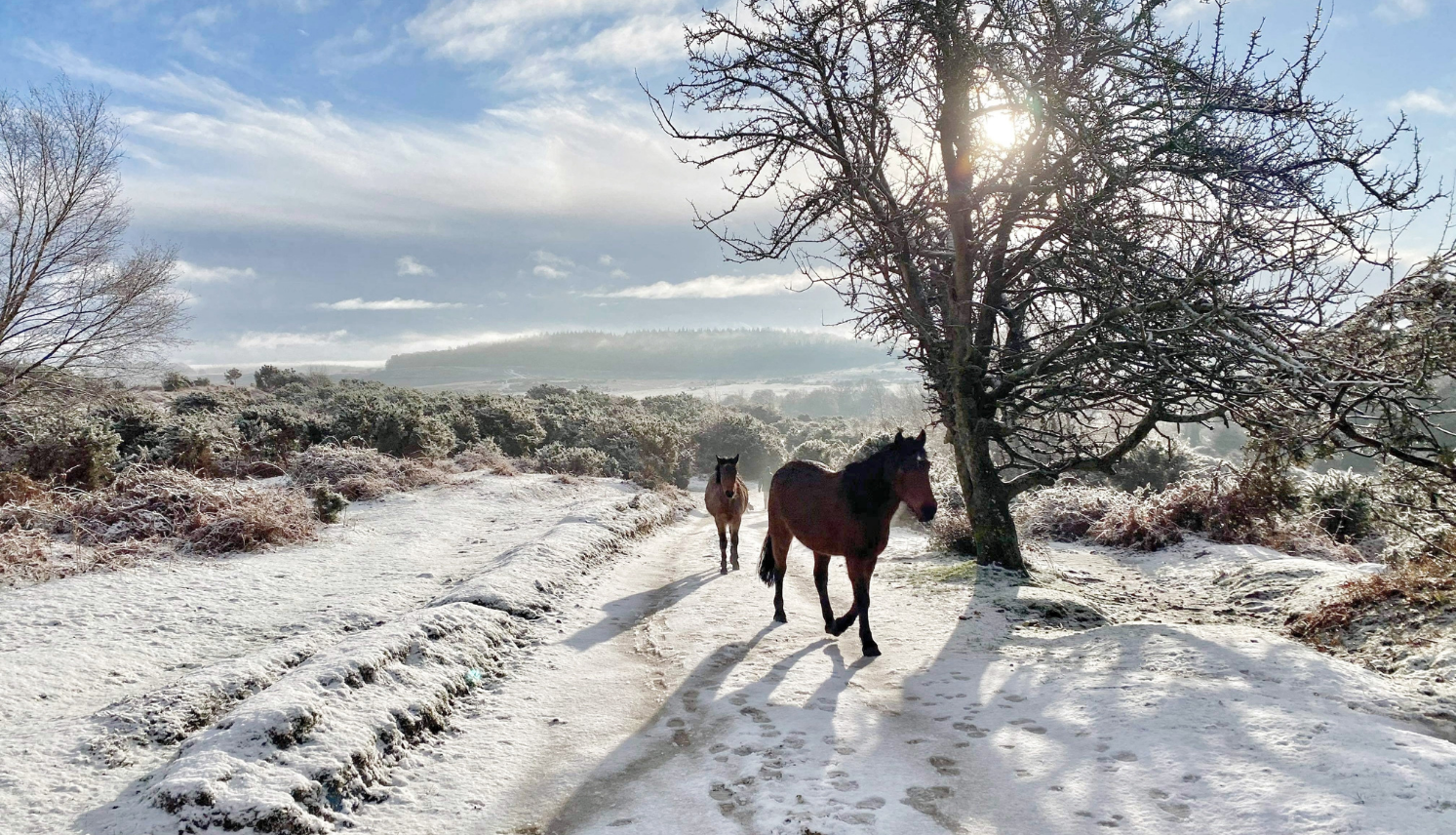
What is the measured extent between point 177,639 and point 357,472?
11.5 meters

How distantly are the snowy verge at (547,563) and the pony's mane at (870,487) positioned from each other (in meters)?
3.91

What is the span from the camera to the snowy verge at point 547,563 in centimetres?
807

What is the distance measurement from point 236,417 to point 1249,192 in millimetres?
25367

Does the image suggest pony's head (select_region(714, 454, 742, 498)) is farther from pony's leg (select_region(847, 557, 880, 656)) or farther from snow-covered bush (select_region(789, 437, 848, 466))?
snow-covered bush (select_region(789, 437, 848, 466))

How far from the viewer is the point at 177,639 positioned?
22.0 feet

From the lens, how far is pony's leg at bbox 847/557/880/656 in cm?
687

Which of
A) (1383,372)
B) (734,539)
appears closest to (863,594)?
(1383,372)

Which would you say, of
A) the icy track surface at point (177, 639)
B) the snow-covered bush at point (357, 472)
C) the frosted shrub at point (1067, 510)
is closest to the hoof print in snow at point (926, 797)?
the icy track surface at point (177, 639)

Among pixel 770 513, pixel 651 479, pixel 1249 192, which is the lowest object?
pixel 651 479

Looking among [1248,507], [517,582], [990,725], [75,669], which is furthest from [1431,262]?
[75,669]

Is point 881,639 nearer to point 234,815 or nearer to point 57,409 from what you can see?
point 234,815

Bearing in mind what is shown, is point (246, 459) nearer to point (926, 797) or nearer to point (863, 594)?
point (863, 594)

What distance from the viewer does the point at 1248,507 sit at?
14.5 meters

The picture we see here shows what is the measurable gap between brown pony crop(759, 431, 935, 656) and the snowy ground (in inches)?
24.6
